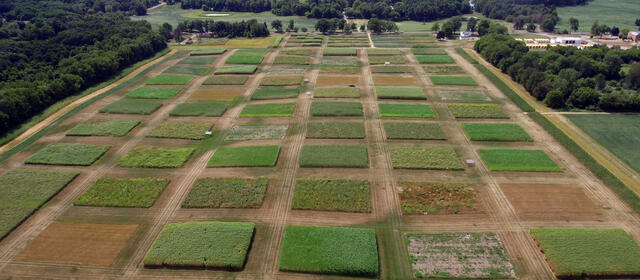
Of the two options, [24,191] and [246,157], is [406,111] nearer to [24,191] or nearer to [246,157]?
[246,157]

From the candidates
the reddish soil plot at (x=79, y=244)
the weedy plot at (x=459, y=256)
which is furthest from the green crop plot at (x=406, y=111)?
the reddish soil plot at (x=79, y=244)

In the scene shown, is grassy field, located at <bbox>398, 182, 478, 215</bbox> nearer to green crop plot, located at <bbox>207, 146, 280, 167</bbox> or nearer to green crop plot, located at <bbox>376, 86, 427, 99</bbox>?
green crop plot, located at <bbox>207, 146, 280, 167</bbox>

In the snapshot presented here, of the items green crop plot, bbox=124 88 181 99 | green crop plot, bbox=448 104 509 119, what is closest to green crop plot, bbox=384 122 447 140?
green crop plot, bbox=448 104 509 119

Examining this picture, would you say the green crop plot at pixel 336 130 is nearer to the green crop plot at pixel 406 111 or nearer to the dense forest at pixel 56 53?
the green crop plot at pixel 406 111

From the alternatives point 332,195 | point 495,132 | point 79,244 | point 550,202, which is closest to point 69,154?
point 79,244

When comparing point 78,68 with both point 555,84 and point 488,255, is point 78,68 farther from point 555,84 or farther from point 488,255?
point 555,84

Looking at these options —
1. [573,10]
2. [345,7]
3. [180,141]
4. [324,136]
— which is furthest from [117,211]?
[573,10]
